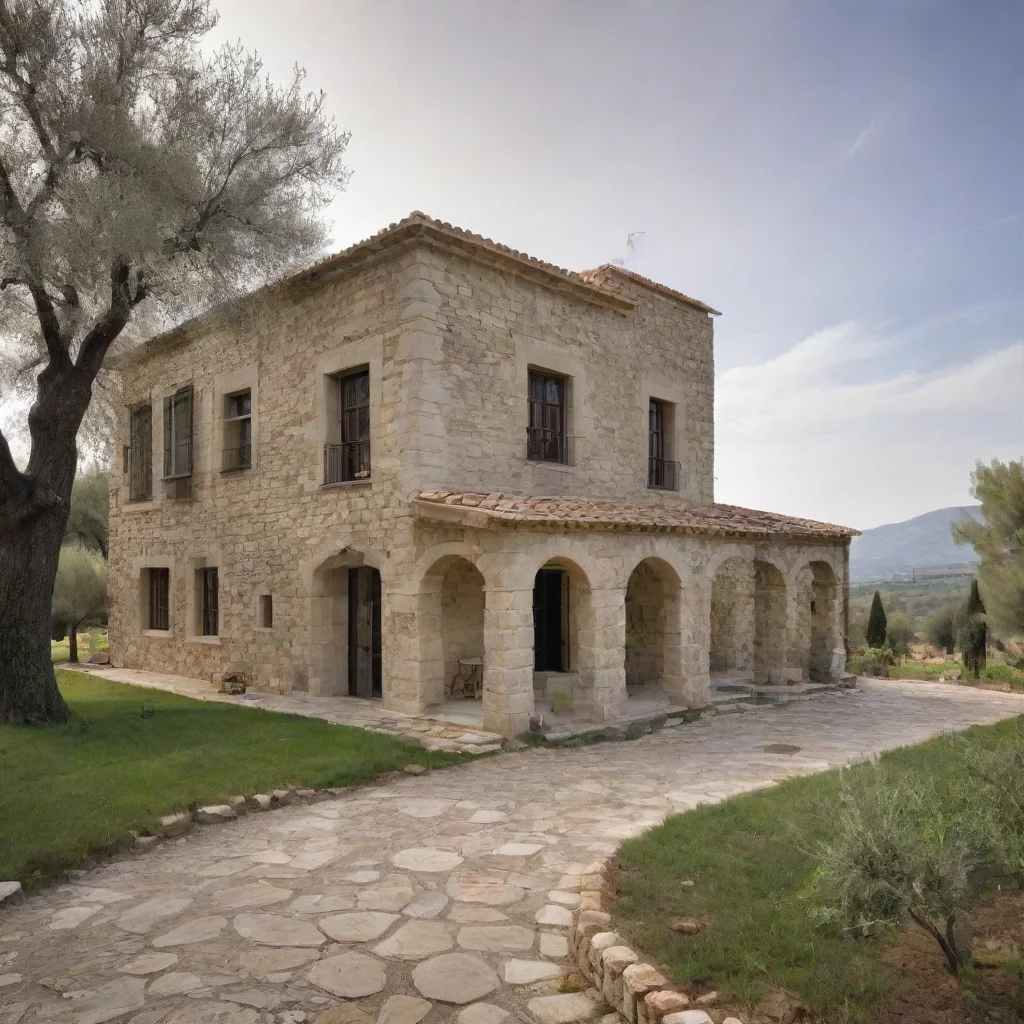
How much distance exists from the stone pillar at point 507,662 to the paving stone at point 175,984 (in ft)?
18.4

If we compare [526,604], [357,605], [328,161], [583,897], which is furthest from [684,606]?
[328,161]

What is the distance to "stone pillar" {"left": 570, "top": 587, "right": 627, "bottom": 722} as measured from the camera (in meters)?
10.1

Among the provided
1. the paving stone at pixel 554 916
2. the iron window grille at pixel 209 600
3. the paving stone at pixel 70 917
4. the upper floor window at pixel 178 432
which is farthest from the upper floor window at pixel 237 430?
the paving stone at pixel 554 916

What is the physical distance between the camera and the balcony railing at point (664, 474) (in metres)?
14.8

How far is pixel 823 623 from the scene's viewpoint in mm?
14633

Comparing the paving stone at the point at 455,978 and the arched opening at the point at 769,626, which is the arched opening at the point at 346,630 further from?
the paving stone at the point at 455,978

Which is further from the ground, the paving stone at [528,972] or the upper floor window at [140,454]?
the upper floor window at [140,454]

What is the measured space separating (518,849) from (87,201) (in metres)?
8.60

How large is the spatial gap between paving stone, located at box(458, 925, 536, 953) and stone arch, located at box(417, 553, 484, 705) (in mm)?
6244

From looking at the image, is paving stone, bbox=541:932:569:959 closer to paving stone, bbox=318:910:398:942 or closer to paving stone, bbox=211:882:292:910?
paving stone, bbox=318:910:398:942

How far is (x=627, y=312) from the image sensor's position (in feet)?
45.5

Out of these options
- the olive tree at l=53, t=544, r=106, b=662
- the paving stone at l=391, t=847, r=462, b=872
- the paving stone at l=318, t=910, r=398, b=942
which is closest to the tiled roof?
the paving stone at l=391, t=847, r=462, b=872

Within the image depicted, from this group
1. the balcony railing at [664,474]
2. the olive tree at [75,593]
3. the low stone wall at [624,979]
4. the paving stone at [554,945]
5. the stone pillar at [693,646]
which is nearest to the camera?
the low stone wall at [624,979]

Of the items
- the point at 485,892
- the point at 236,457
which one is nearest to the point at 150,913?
the point at 485,892
